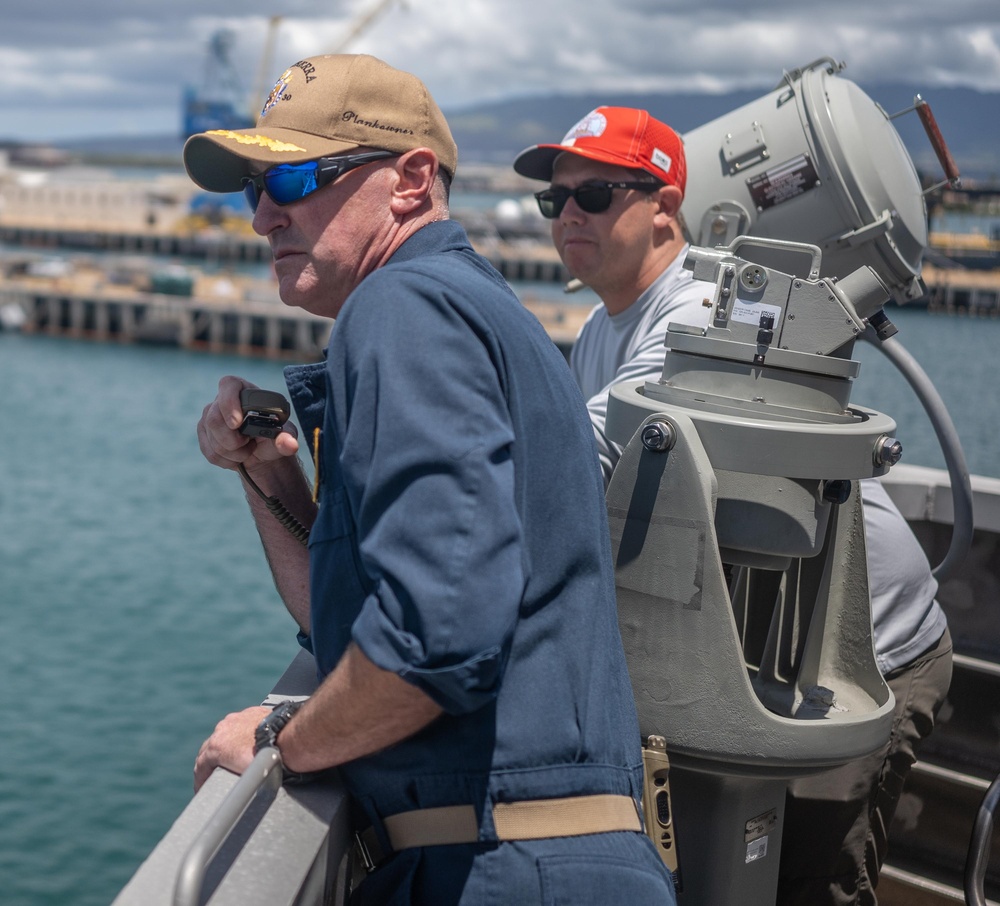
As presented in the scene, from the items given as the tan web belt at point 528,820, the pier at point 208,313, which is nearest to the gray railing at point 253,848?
the tan web belt at point 528,820

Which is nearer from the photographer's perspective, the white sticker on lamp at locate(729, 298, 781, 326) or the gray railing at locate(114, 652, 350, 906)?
the gray railing at locate(114, 652, 350, 906)

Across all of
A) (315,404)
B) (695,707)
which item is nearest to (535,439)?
(315,404)

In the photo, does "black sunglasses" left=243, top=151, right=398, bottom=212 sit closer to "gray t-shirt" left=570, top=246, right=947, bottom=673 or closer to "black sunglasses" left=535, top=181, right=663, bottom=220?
"gray t-shirt" left=570, top=246, right=947, bottom=673

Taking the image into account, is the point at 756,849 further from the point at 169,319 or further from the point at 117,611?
the point at 169,319

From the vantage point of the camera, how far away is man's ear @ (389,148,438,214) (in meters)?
1.74

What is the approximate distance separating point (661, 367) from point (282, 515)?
3.23 feet

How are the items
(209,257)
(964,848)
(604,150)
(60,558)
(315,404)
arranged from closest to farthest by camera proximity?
(315,404)
(604,150)
(964,848)
(60,558)
(209,257)

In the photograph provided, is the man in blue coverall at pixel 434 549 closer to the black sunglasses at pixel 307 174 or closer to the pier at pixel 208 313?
the black sunglasses at pixel 307 174

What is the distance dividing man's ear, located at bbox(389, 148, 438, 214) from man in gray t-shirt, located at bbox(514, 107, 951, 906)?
2.46ft

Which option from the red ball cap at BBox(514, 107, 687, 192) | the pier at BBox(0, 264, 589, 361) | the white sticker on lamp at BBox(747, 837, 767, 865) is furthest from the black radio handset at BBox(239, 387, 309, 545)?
the pier at BBox(0, 264, 589, 361)

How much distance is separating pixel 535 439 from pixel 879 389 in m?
41.3

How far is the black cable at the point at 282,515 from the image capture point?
2023mm

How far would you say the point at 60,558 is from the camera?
79.1 ft

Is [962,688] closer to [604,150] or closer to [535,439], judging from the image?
[604,150]
